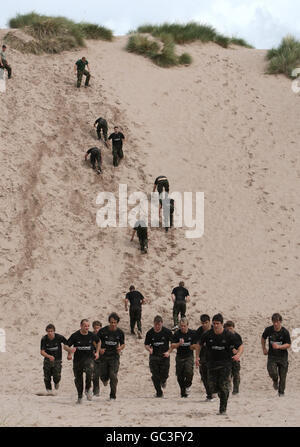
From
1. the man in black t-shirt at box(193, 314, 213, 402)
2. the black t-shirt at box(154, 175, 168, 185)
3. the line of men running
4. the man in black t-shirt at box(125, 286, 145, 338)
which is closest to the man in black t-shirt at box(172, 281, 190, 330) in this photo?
the man in black t-shirt at box(125, 286, 145, 338)

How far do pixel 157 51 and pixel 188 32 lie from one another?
3.54 meters

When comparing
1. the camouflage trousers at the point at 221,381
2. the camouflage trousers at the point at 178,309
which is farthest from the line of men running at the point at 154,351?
the camouflage trousers at the point at 178,309

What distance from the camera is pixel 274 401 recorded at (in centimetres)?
1296

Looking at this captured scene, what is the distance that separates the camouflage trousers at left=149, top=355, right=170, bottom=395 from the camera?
1359 centimetres

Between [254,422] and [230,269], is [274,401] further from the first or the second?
[230,269]

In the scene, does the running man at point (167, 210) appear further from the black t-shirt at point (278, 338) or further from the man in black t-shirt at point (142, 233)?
the black t-shirt at point (278, 338)

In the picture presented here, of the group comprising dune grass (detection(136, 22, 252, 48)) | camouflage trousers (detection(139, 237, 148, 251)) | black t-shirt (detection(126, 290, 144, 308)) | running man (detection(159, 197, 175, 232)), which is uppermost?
dune grass (detection(136, 22, 252, 48))

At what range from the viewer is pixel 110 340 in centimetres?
1345

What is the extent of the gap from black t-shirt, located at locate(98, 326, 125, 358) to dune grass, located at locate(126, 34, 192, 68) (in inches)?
828

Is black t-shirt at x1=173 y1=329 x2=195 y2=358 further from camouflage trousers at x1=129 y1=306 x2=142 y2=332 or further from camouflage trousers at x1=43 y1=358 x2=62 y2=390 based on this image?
camouflage trousers at x1=129 y1=306 x2=142 y2=332

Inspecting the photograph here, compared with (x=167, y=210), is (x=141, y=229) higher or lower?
lower

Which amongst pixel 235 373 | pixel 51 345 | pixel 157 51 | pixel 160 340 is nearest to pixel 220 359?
pixel 160 340

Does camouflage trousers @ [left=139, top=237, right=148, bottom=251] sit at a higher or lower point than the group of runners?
higher

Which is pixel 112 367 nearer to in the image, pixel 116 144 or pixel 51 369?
pixel 51 369
